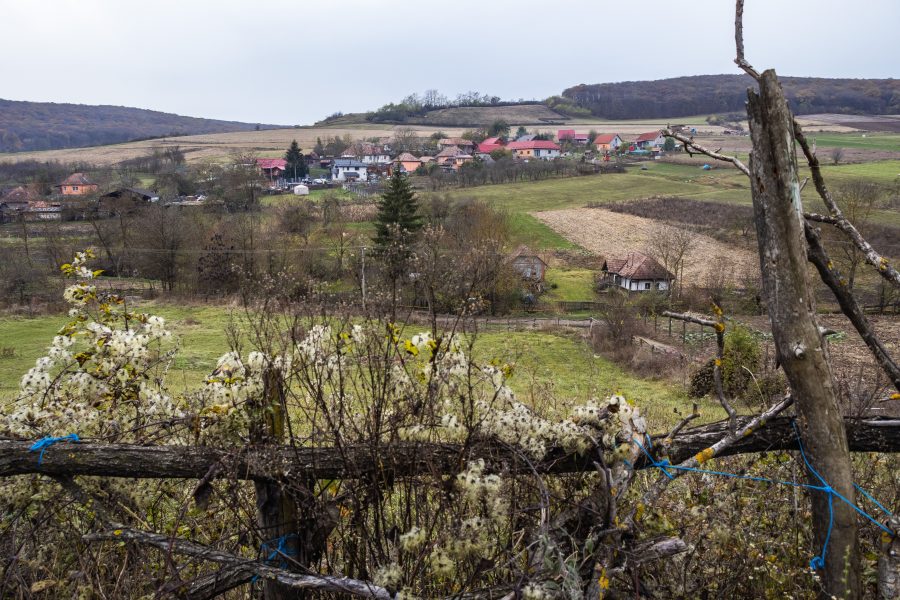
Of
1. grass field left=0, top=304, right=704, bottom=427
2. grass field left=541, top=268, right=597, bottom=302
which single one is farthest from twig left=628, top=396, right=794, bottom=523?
grass field left=541, top=268, right=597, bottom=302

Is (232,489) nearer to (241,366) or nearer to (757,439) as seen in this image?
(241,366)

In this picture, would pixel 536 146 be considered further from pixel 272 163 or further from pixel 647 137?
pixel 272 163

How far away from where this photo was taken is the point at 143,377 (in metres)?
4.11

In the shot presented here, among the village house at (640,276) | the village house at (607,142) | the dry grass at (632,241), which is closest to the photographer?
the village house at (640,276)

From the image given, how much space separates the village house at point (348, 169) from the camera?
9538cm

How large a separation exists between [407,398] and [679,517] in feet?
5.24

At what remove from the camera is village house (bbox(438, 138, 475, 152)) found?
376 feet

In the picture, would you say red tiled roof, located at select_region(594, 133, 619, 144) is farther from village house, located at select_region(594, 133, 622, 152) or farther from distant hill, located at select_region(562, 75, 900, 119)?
distant hill, located at select_region(562, 75, 900, 119)

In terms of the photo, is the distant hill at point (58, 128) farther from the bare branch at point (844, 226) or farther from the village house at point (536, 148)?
the bare branch at point (844, 226)

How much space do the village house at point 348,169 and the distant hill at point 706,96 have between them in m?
78.5

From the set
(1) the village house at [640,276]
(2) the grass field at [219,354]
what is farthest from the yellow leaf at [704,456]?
(1) the village house at [640,276]

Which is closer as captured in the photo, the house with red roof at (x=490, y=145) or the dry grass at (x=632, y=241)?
the dry grass at (x=632, y=241)

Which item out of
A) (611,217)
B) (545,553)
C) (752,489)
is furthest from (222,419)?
(611,217)

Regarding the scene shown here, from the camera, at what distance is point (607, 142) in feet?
382
